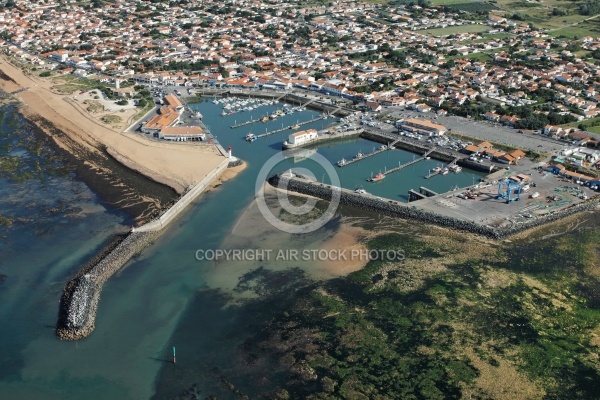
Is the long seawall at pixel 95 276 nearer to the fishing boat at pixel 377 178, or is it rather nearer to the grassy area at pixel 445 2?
the fishing boat at pixel 377 178

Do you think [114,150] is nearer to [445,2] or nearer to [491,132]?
[491,132]

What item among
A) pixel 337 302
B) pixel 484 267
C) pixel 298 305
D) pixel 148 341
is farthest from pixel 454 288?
pixel 148 341

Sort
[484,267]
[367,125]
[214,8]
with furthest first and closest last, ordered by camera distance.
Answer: [214,8] < [367,125] < [484,267]

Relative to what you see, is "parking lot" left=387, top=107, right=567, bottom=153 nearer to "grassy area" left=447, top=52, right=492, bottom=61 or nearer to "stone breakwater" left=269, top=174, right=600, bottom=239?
"stone breakwater" left=269, top=174, right=600, bottom=239

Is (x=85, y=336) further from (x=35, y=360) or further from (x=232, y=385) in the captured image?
(x=232, y=385)

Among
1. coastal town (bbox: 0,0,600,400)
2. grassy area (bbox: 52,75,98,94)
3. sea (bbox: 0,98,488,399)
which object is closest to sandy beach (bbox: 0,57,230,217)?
coastal town (bbox: 0,0,600,400)

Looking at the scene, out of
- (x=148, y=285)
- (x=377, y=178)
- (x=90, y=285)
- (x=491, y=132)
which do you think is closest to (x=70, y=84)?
(x=377, y=178)
